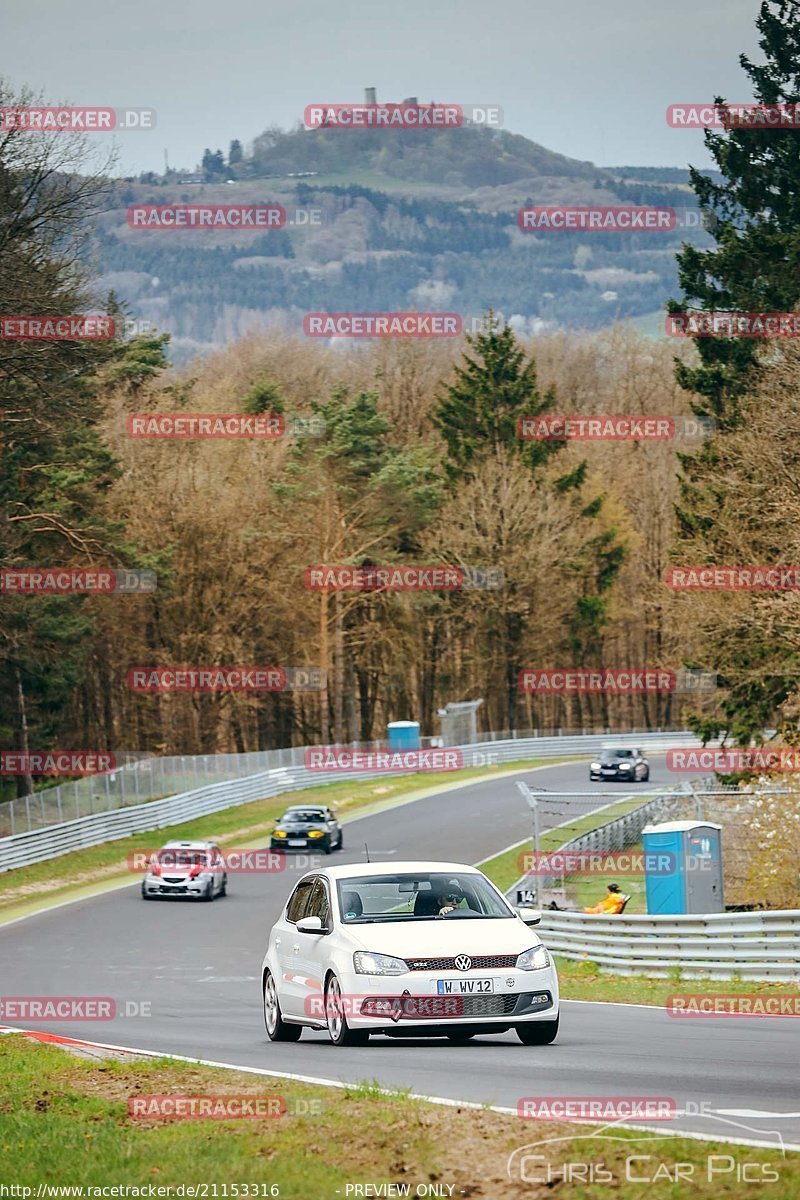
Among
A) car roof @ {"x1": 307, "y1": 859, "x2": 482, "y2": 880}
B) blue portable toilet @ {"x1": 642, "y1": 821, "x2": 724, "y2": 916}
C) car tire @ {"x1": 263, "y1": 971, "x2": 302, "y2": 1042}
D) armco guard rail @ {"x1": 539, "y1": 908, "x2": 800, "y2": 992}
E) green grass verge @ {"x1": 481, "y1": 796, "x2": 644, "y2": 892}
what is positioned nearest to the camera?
car roof @ {"x1": 307, "y1": 859, "x2": 482, "y2": 880}

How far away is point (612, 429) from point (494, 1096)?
8269cm

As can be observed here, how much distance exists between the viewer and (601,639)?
316 feet

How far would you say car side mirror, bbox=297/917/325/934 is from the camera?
13.8 m

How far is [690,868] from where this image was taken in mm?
25219

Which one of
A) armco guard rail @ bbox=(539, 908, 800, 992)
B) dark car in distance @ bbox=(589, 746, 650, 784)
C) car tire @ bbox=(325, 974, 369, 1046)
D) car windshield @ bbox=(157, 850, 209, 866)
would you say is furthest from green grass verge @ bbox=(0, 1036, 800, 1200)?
dark car in distance @ bbox=(589, 746, 650, 784)

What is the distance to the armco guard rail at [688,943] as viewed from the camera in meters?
20.5

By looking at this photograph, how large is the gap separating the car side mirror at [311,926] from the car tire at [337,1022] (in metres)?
0.41

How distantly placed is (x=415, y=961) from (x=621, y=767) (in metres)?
51.3

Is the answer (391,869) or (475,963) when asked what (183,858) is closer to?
(391,869)

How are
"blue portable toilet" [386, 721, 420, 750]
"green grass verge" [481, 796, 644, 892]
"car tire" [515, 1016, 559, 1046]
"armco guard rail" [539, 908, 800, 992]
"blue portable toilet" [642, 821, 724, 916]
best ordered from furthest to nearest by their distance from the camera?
"blue portable toilet" [386, 721, 420, 750] < "green grass verge" [481, 796, 644, 892] < "blue portable toilet" [642, 821, 724, 916] < "armco guard rail" [539, 908, 800, 992] < "car tire" [515, 1016, 559, 1046]

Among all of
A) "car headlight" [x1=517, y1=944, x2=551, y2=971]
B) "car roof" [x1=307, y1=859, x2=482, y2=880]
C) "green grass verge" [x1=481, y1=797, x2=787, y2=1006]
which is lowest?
"green grass verge" [x1=481, y1=797, x2=787, y2=1006]

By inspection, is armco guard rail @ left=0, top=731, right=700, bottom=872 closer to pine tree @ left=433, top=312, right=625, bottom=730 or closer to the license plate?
pine tree @ left=433, top=312, right=625, bottom=730

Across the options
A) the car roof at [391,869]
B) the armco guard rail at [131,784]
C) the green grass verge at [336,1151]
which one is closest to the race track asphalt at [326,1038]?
the green grass verge at [336,1151]

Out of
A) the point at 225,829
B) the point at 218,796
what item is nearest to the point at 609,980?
the point at 225,829
